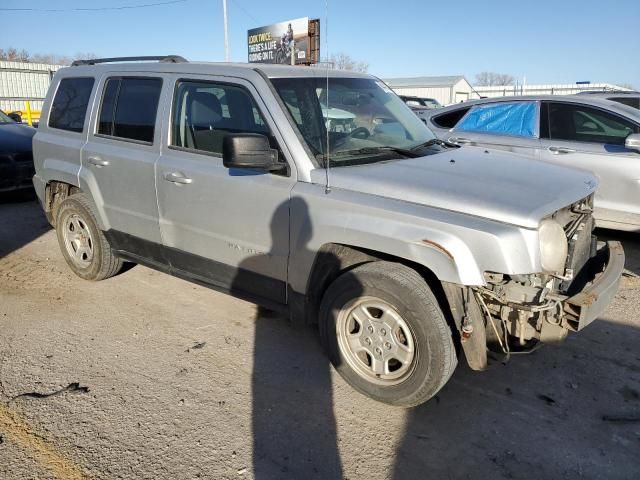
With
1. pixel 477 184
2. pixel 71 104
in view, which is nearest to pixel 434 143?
pixel 477 184

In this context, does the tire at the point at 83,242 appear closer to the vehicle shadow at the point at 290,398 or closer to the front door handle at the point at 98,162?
the front door handle at the point at 98,162

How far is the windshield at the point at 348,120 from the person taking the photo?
3547mm

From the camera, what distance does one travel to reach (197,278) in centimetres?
420

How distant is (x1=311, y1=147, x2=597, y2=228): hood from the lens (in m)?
2.80

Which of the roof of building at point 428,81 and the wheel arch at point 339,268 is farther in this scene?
the roof of building at point 428,81

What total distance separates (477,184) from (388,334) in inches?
40.0

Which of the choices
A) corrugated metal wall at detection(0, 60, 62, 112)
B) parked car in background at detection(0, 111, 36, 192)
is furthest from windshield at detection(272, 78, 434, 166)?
corrugated metal wall at detection(0, 60, 62, 112)

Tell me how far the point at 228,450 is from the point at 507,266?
174cm

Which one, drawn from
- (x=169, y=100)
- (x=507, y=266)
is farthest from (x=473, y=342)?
(x=169, y=100)

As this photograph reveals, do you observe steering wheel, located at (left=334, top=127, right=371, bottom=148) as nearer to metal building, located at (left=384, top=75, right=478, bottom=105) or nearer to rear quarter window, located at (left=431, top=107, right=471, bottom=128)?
rear quarter window, located at (left=431, top=107, right=471, bottom=128)

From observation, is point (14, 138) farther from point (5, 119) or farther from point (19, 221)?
point (19, 221)

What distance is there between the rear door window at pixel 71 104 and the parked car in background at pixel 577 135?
12.0 feet

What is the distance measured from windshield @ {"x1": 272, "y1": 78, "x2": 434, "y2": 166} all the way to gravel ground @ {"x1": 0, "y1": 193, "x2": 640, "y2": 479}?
1.50m

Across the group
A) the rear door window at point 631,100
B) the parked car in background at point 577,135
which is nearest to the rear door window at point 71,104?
the parked car in background at point 577,135
